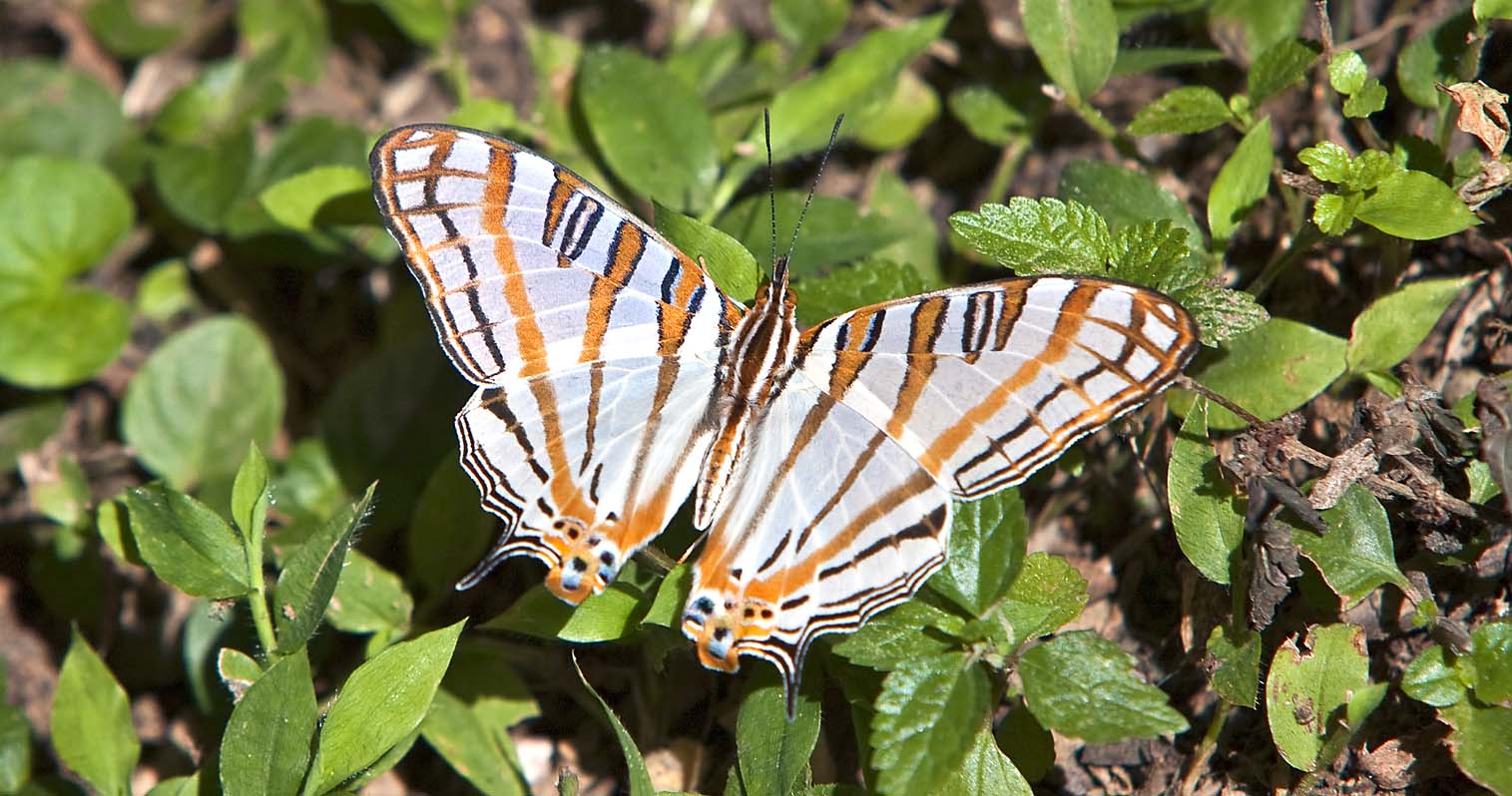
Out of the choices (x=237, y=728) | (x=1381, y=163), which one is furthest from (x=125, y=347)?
(x=1381, y=163)

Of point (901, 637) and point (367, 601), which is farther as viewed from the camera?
point (367, 601)

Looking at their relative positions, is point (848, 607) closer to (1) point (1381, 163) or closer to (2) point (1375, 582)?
(2) point (1375, 582)

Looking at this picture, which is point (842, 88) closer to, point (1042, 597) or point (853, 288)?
point (853, 288)

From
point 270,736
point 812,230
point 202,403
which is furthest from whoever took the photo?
point 202,403

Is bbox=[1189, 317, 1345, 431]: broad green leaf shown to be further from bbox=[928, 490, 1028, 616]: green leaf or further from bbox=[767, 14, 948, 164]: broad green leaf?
bbox=[767, 14, 948, 164]: broad green leaf

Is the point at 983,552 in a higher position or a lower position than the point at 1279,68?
lower

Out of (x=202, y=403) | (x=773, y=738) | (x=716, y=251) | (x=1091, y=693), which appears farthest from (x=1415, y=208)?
(x=202, y=403)

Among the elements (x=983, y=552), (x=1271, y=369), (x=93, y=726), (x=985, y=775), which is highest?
(x=1271, y=369)
